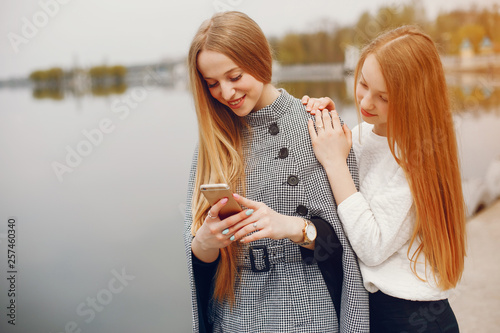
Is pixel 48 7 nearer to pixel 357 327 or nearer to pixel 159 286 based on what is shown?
pixel 159 286

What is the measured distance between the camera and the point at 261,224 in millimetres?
1025

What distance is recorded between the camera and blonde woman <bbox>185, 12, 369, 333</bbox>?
45.1 inches

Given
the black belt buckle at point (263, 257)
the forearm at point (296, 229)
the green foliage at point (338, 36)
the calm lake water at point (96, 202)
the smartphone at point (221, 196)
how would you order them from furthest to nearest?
the green foliage at point (338, 36) < the calm lake water at point (96, 202) < the black belt buckle at point (263, 257) < the forearm at point (296, 229) < the smartphone at point (221, 196)

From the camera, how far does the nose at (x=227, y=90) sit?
1.14m

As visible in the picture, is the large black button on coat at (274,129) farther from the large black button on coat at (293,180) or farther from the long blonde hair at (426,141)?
the long blonde hair at (426,141)

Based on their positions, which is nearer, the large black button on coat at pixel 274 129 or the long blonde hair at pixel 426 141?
the long blonde hair at pixel 426 141

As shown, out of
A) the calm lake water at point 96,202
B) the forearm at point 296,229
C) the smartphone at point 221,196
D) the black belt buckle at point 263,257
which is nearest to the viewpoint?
the smartphone at point 221,196

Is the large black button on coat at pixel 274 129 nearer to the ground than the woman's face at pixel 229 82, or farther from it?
nearer to the ground

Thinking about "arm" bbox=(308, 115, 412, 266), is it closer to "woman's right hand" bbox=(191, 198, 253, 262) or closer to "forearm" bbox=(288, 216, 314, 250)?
"forearm" bbox=(288, 216, 314, 250)

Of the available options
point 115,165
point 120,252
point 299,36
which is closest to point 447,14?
point 299,36

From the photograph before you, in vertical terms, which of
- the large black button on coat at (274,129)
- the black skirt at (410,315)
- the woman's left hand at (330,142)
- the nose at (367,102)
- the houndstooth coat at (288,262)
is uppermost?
the nose at (367,102)

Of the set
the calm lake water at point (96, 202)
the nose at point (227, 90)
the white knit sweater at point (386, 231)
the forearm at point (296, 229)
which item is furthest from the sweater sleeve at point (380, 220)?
the calm lake water at point (96, 202)

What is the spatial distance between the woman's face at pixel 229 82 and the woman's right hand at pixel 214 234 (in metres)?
0.26

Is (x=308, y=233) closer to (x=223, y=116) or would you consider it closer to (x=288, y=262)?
(x=288, y=262)
